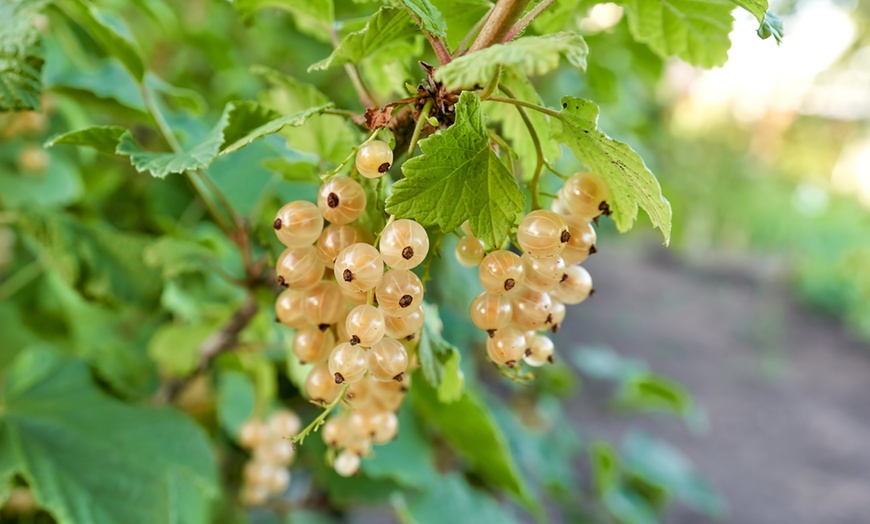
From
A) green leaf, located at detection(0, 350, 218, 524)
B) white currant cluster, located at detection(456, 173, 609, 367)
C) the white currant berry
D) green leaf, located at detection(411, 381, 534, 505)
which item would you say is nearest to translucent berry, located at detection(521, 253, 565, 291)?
white currant cluster, located at detection(456, 173, 609, 367)

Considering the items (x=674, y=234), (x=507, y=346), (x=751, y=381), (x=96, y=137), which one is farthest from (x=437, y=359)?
(x=751, y=381)

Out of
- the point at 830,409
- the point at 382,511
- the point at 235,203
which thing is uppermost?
the point at 235,203

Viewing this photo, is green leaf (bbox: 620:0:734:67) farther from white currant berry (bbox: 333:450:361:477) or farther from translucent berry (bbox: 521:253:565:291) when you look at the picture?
white currant berry (bbox: 333:450:361:477)

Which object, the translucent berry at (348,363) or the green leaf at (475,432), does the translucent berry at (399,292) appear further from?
the green leaf at (475,432)

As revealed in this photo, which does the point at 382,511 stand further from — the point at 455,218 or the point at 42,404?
the point at 455,218

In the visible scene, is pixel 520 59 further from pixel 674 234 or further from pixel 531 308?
pixel 674 234

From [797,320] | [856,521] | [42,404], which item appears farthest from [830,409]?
[42,404]
